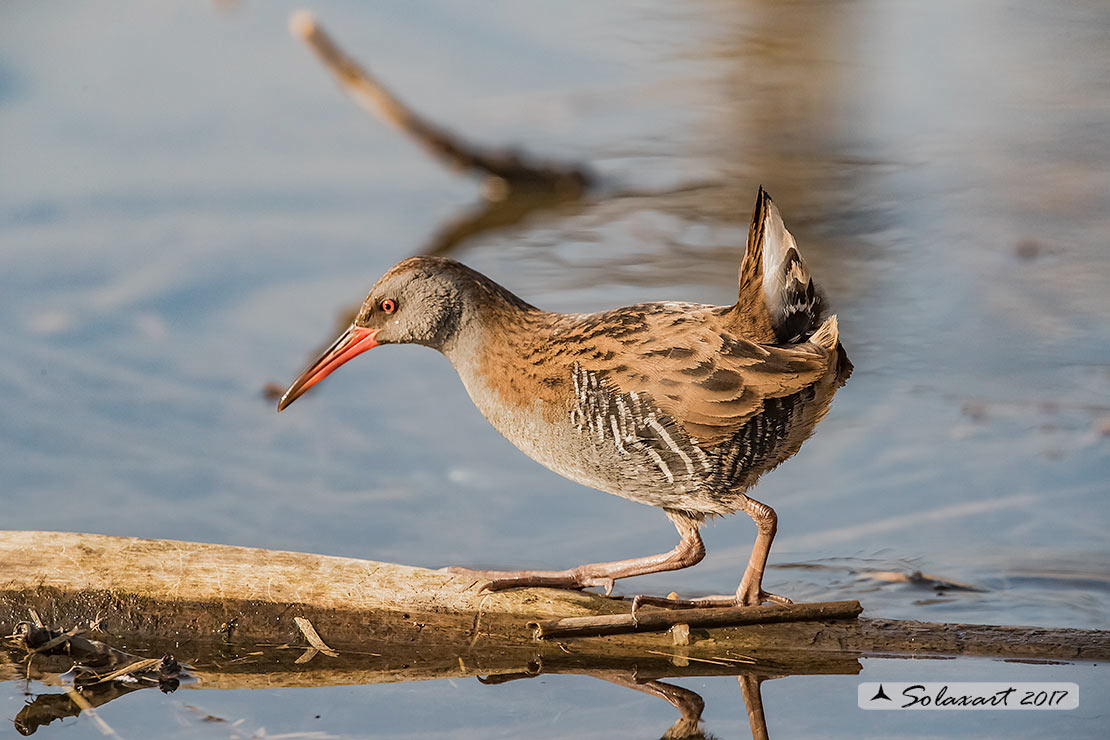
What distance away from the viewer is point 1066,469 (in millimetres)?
5840

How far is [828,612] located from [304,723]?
4.95 ft

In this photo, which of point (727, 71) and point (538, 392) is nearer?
point (538, 392)

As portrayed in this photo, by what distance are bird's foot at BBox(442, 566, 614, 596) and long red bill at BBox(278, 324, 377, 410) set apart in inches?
31.2

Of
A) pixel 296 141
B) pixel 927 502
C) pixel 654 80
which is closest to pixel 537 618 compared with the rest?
pixel 927 502

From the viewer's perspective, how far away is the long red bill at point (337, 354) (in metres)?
4.71

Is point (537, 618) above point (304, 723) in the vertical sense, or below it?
above

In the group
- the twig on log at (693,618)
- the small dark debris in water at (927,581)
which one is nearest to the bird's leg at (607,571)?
the twig on log at (693,618)

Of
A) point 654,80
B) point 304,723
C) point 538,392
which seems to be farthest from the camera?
point 654,80

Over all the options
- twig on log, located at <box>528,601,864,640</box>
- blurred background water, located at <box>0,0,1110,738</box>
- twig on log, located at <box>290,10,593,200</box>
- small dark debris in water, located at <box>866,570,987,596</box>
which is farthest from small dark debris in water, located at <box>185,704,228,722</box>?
twig on log, located at <box>290,10,593,200</box>

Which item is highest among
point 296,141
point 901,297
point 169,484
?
point 296,141

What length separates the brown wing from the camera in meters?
4.19

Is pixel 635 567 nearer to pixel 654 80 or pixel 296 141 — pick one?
pixel 296 141

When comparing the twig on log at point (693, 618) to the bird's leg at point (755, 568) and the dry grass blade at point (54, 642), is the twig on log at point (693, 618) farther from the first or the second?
the dry grass blade at point (54, 642)

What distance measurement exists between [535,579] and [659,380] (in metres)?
0.71
